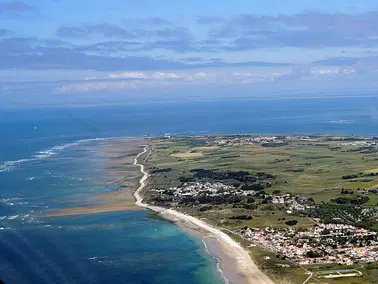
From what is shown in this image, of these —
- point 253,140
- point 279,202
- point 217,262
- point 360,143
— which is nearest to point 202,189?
point 279,202

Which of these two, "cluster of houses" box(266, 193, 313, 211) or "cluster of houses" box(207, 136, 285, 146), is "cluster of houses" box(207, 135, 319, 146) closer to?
"cluster of houses" box(207, 136, 285, 146)

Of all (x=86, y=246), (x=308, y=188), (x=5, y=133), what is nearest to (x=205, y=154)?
(x=308, y=188)

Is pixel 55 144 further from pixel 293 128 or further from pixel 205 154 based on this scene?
pixel 293 128

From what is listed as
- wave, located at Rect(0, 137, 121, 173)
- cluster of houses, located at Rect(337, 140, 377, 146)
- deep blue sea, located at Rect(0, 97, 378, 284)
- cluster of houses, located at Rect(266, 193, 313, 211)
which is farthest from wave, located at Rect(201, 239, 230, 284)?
cluster of houses, located at Rect(337, 140, 377, 146)

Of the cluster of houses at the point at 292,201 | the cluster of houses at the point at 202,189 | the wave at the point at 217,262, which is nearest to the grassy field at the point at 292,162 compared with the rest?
the cluster of houses at the point at 292,201

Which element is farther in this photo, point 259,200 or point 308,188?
point 308,188

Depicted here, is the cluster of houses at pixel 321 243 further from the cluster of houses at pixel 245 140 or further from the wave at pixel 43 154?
the cluster of houses at pixel 245 140

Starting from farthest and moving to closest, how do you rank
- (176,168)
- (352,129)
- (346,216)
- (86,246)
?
1. (352,129)
2. (176,168)
3. (346,216)
4. (86,246)

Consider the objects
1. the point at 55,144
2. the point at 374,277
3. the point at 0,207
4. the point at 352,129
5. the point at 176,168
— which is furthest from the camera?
the point at 352,129
